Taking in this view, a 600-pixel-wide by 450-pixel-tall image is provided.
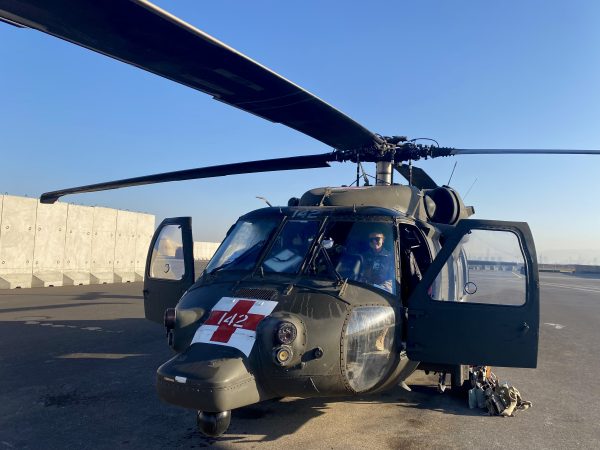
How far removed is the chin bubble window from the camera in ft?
13.8

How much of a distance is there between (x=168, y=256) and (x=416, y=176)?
4.59 meters

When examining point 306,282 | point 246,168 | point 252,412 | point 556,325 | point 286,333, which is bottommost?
point 556,325

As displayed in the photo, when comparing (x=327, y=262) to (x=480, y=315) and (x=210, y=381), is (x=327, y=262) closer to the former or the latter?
(x=480, y=315)

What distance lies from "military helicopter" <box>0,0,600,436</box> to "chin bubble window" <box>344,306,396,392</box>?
0.01 metres

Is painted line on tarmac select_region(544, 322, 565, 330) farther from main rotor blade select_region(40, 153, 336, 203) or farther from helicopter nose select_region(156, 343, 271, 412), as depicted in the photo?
helicopter nose select_region(156, 343, 271, 412)

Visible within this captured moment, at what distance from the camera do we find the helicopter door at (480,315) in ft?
15.0

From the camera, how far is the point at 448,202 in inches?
278

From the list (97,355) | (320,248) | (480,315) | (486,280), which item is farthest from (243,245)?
(97,355)

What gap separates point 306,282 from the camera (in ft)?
15.1

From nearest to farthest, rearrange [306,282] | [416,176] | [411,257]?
[306,282], [411,257], [416,176]

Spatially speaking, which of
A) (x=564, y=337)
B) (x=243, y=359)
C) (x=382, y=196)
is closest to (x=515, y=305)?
(x=382, y=196)

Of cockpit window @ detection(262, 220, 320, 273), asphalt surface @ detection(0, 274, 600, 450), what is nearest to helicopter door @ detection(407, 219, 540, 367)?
asphalt surface @ detection(0, 274, 600, 450)

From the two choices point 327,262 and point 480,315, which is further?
point 327,262

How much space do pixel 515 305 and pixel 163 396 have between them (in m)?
3.39
